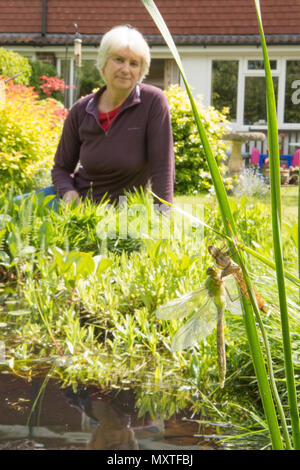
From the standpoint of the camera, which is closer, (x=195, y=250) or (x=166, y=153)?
(x=195, y=250)

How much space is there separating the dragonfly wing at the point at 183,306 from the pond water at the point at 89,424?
592mm

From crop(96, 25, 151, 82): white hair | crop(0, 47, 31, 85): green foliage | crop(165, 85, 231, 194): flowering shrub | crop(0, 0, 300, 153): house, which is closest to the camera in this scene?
crop(96, 25, 151, 82): white hair

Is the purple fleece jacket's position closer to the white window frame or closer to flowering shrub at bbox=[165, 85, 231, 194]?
flowering shrub at bbox=[165, 85, 231, 194]

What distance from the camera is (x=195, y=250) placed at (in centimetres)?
236

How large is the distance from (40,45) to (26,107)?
8.89 metres

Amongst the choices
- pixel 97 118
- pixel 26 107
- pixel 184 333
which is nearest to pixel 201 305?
pixel 184 333

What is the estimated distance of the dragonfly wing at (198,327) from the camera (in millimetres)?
534

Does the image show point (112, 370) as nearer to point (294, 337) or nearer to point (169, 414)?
point (169, 414)

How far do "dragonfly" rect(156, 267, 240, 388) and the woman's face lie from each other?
2612 mm

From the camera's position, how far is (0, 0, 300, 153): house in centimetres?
1298

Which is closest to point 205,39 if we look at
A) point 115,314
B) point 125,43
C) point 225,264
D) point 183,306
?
point 125,43

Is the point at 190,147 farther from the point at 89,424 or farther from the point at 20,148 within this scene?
the point at 89,424

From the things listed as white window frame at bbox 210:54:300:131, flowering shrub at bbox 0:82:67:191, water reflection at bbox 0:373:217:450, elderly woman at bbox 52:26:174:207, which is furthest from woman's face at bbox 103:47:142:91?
white window frame at bbox 210:54:300:131

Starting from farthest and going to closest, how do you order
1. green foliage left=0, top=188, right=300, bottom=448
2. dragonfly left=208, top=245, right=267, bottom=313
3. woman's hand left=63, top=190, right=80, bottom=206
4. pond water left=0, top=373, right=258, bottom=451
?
woman's hand left=63, top=190, right=80, bottom=206, green foliage left=0, top=188, right=300, bottom=448, pond water left=0, top=373, right=258, bottom=451, dragonfly left=208, top=245, right=267, bottom=313
